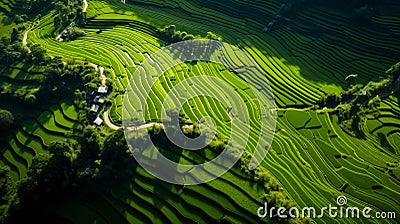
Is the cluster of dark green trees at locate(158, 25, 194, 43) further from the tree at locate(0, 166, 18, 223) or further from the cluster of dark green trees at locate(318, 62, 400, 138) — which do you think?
the tree at locate(0, 166, 18, 223)

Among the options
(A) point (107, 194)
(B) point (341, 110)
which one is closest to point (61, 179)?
(A) point (107, 194)

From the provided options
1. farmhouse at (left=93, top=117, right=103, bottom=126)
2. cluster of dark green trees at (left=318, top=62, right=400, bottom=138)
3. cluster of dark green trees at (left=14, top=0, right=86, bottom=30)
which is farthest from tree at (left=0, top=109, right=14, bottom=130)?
cluster of dark green trees at (left=318, top=62, right=400, bottom=138)

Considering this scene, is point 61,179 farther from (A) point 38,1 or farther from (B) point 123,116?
(A) point 38,1

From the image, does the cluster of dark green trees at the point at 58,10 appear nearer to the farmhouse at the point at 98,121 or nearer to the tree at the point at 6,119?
the tree at the point at 6,119

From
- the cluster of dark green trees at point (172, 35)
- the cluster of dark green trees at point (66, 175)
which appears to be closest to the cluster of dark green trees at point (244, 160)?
the cluster of dark green trees at point (66, 175)

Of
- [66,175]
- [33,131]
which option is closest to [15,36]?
[33,131]

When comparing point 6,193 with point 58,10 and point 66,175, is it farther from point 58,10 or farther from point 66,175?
point 58,10
